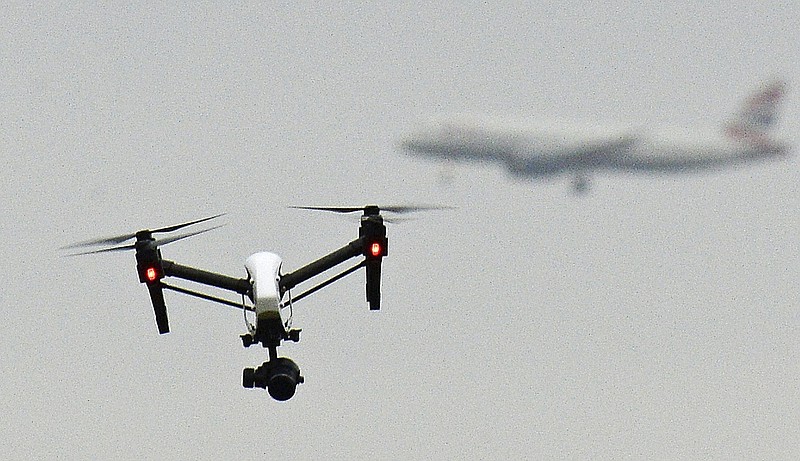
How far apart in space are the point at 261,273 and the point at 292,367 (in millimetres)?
2804

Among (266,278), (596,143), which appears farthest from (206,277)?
(596,143)

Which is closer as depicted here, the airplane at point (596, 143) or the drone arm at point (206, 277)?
the drone arm at point (206, 277)

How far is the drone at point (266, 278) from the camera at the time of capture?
50.9 meters

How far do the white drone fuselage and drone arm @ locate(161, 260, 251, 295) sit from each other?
37 centimetres

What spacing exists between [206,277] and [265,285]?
72.9 inches

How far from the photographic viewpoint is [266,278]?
5097 centimetres

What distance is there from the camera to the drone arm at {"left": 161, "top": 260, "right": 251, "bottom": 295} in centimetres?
5141

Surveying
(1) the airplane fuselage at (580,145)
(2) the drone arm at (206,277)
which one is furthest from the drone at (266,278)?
(1) the airplane fuselage at (580,145)

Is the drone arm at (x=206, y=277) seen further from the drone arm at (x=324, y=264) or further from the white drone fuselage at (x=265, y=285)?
the drone arm at (x=324, y=264)

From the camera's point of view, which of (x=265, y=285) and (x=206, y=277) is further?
(x=206, y=277)

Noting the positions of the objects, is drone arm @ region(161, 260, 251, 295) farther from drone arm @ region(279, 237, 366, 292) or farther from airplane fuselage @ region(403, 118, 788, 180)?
airplane fuselage @ region(403, 118, 788, 180)

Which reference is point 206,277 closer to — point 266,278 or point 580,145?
point 266,278

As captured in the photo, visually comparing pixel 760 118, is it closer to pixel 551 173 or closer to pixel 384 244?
pixel 551 173

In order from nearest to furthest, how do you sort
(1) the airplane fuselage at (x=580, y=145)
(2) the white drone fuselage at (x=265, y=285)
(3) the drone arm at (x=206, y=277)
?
(2) the white drone fuselage at (x=265, y=285) < (3) the drone arm at (x=206, y=277) < (1) the airplane fuselage at (x=580, y=145)
